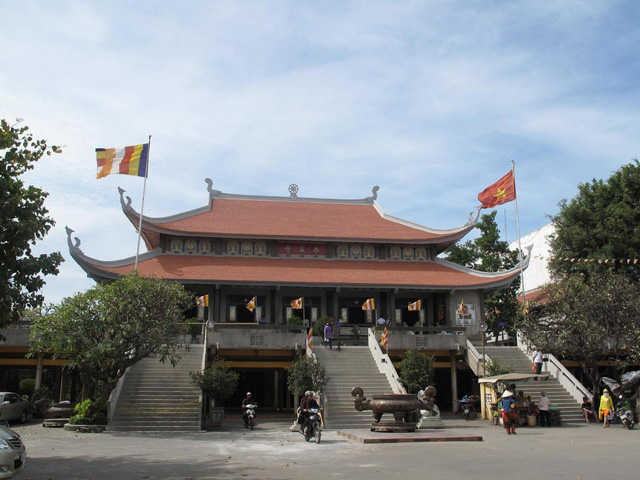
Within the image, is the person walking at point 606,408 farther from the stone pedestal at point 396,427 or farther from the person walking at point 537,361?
the stone pedestal at point 396,427

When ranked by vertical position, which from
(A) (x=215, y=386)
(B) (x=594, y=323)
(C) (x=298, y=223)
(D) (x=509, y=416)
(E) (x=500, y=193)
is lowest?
(D) (x=509, y=416)

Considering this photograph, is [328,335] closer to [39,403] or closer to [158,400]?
[158,400]

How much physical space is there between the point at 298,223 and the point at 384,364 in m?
13.8

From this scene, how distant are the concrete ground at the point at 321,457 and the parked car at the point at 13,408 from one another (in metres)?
3.77

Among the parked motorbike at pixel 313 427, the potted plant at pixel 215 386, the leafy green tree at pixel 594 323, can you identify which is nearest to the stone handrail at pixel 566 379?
the leafy green tree at pixel 594 323

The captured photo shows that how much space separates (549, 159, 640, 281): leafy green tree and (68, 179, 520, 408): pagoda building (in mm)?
3750

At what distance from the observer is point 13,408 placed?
21.4m

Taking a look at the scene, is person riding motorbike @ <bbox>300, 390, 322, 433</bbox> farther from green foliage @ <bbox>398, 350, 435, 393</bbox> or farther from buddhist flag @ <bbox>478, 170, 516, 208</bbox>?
buddhist flag @ <bbox>478, 170, 516, 208</bbox>

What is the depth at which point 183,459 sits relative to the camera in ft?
39.7

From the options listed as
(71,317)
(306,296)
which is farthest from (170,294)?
(306,296)

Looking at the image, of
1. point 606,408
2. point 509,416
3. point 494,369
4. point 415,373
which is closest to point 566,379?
point 494,369

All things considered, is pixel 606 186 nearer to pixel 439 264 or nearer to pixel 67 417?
pixel 439 264

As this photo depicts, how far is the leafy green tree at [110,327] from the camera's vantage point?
18969mm

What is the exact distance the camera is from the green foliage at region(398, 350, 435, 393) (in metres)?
21.5
